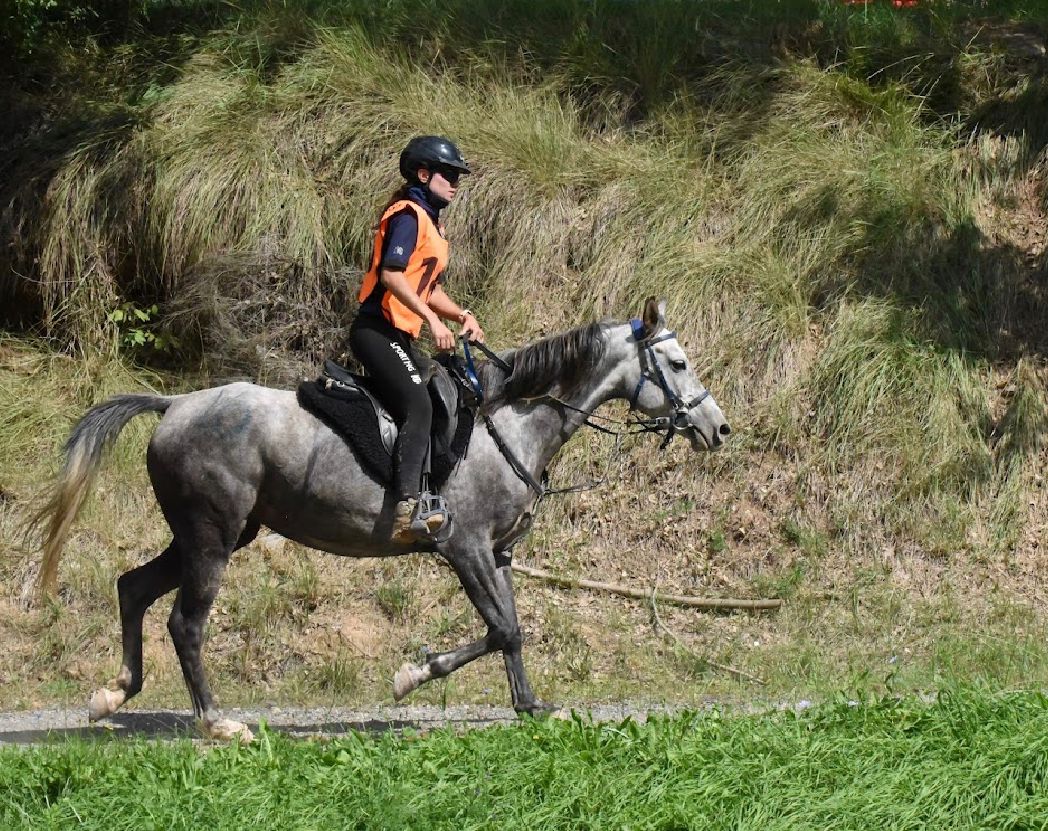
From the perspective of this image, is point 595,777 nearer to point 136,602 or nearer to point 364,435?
point 364,435

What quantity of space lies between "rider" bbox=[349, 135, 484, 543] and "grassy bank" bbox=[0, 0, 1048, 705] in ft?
8.01

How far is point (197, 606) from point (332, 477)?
114cm

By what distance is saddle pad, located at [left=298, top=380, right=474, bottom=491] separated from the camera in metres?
8.30

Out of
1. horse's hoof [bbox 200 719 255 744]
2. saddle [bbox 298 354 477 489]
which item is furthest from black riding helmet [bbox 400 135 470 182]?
horse's hoof [bbox 200 719 255 744]

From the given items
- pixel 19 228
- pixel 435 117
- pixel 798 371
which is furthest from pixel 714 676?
pixel 19 228

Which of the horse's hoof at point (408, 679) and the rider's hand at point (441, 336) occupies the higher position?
the rider's hand at point (441, 336)

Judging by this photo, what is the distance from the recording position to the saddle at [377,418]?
831 cm

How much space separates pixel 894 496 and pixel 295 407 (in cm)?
616

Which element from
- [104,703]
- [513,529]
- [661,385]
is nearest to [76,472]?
[104,703]

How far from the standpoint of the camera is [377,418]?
329 inches

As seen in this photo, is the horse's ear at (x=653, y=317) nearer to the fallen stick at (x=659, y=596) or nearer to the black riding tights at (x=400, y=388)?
the black riding tights at (x=400, y=388)

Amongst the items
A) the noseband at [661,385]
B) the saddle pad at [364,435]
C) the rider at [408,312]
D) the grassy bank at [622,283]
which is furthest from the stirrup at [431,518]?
the grassy bank at [622,283]

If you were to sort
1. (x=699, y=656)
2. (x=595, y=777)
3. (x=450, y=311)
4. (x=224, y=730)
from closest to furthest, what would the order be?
1. (x=595, y=777)
2. (x=224, y=730)
3. (x=450, y=311)
4. (x=699, y=656)

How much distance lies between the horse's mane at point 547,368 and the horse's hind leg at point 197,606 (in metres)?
1.96
